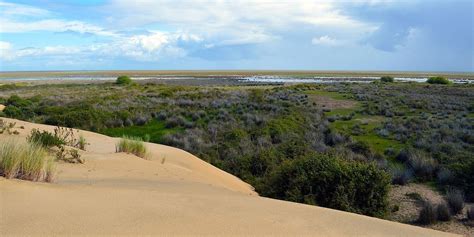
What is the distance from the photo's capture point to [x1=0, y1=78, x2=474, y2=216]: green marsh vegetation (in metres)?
10.0

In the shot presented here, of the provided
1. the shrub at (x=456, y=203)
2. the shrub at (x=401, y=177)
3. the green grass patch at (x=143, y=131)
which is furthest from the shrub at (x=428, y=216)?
the green grass patch at (x=143, y=131)

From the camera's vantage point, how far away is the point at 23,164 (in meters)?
7.03

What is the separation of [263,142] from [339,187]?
365 inches

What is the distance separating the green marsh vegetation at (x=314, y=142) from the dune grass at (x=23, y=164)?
5061 millimetres

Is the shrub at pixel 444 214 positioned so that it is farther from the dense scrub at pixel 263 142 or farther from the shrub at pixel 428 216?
the dense scrub at pixel 263 142

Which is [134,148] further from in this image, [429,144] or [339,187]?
[429,144]

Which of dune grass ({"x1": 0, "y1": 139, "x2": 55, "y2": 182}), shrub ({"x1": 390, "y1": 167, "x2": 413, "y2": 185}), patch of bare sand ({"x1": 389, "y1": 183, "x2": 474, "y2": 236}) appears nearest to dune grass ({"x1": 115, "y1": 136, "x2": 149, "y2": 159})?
dune grass ({"x1": 0, "y1": 139, "x2": 55, "y2": 182})

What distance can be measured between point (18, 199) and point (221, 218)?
2.63 m

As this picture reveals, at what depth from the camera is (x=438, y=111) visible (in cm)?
3316

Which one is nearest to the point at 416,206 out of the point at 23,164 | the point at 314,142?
the point at 314,142

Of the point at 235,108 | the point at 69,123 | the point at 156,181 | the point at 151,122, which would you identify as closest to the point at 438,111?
the point at 235,108

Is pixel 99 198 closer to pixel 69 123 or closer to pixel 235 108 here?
pixel 69 123

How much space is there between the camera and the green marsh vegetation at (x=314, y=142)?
32.8 ft

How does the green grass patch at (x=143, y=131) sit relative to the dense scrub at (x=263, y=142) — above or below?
below
